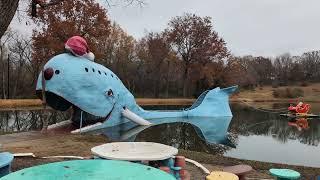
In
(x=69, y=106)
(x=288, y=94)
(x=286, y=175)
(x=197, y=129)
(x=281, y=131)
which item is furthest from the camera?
(x=288, y=94)

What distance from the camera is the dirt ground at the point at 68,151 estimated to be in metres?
8.11

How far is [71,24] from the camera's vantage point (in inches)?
1366

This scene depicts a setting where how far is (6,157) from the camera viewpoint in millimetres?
5523

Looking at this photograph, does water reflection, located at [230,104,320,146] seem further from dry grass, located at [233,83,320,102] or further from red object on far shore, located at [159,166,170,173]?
dry grass, located at [233,83,320,102]

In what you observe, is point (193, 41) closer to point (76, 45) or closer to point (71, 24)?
point (71, 24)

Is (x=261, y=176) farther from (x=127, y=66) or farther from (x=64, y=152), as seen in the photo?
(x=127, y=66)

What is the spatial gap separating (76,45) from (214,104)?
466 inches

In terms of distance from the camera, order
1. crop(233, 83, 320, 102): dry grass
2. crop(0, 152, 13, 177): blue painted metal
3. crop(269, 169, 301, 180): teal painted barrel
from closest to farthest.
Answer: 1. crop(0, 152, 13, 177): blue painted metal
2. crop(269, 169, 301, 180): teal painted barrel
3. crop(233, 83, 320, 102): dry grass

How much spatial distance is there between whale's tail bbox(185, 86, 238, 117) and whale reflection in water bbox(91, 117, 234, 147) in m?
0.49

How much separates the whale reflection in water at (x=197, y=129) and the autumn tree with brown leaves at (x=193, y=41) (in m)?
25.0

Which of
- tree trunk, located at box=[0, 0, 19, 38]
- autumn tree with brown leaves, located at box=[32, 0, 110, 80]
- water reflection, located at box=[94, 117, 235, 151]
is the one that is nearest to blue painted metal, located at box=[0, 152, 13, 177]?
tree trunk, located at box=[0, 0, 19, 38]

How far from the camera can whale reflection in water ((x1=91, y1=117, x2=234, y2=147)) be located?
15.1m

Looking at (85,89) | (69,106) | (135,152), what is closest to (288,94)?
(69,106)

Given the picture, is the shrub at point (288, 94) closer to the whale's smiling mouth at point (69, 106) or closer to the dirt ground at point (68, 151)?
the whale's smiling mouth at point (69, 106)
